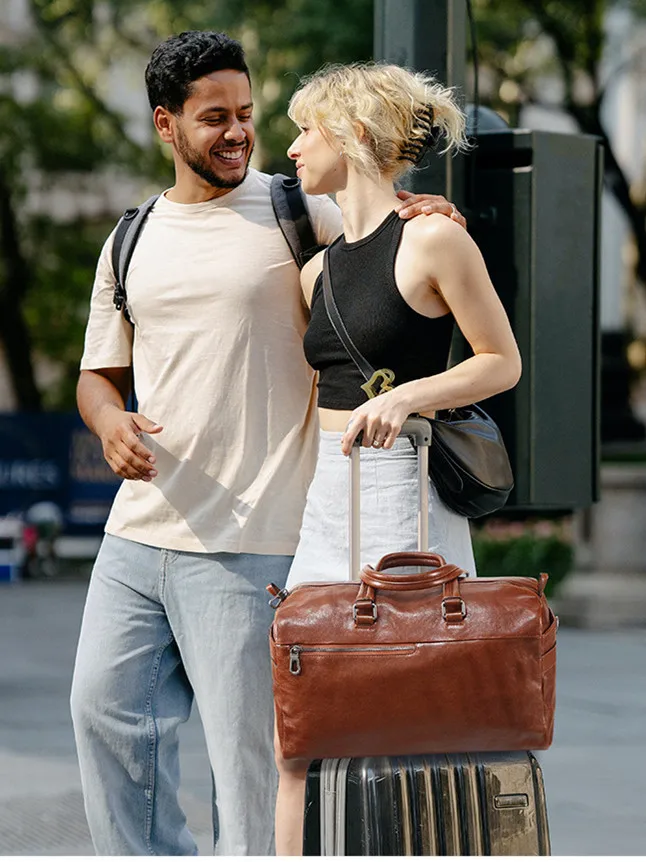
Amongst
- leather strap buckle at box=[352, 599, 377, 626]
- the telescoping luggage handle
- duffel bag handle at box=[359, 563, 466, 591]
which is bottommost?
leather strap buckle at box=[352, 599, 377, 626]

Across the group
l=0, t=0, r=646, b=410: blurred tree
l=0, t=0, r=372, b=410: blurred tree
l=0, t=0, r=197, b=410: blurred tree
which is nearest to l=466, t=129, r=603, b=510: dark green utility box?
l=0, t=0, r=646, b=410: blurred tree

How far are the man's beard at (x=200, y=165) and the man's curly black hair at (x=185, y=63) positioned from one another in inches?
2.7

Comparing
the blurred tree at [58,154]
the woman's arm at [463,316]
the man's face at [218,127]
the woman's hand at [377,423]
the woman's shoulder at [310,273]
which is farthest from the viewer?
the blurred tree at [58,154]

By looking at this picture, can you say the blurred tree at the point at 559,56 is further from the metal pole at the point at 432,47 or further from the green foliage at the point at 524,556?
the metal pole at the point at 432,47

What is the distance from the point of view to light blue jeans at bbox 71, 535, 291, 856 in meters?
3.36

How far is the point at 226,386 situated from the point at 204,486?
0.74ft

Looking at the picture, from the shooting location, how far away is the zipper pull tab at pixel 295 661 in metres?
2.67

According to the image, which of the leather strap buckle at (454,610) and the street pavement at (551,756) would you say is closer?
the leather strap buckle at (454,610)

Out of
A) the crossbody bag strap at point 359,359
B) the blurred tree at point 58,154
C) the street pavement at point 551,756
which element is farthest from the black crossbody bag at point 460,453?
the blurred tree at point 58,154

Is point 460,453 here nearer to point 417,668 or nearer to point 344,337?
point 344,337

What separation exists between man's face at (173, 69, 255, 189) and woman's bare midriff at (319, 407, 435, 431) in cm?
68

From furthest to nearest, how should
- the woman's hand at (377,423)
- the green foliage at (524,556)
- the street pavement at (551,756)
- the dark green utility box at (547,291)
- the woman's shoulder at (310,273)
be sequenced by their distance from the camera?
1. the green foliage at (524,556)
2. the street pavement at (551,756)
3. the dark green utility box at (547,291)
4. the woman's shoulder at (310,273)
5. the woman's hand at (377,423)

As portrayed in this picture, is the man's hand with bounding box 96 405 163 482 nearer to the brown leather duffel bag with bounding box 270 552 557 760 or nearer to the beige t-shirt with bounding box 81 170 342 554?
the beige t-shirt with bounding box 81 170 342 554

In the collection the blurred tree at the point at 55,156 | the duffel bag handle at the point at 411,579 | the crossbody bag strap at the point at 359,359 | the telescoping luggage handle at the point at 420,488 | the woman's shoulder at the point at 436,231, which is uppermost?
the blurred tree at the point at 55,156
